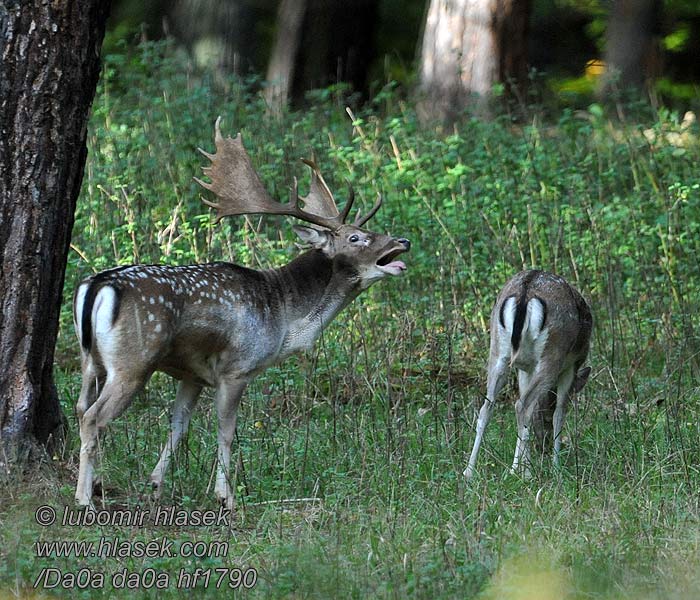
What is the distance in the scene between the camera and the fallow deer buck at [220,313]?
6.34 meters

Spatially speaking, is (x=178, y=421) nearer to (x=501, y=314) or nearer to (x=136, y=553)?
(x=136, y=553)

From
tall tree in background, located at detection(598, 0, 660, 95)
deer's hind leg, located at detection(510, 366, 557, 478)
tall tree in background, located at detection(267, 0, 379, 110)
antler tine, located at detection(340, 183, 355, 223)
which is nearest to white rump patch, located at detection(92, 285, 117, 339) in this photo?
antler tine, located at detection(340, 183, 355, 223)

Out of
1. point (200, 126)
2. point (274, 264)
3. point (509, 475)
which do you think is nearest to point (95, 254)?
point (274, 264)

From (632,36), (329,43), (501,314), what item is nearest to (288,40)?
(329,43)

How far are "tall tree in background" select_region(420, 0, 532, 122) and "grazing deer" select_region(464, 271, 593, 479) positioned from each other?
707cm

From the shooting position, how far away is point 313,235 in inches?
305

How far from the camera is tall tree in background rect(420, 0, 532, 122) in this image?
14633 millimetres

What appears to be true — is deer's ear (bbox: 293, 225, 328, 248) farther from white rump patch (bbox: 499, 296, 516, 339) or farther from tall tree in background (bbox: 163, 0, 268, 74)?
tall tree in background (bbox: 163, 0, 268, 74)

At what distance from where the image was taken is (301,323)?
7410 millimetres

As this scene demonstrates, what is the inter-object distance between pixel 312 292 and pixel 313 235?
404 mm

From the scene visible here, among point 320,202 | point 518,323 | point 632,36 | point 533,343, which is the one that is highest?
point 632,36

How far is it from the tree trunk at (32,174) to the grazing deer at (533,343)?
2.64 metres

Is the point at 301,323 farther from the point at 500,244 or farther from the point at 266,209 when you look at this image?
the point at 500,244

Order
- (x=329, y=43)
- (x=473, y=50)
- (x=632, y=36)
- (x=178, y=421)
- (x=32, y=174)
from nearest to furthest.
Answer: (x=32, y=174), (x=178, y=421), (x=473, y=50), (x=329, y=43), (x=632, y=36)
